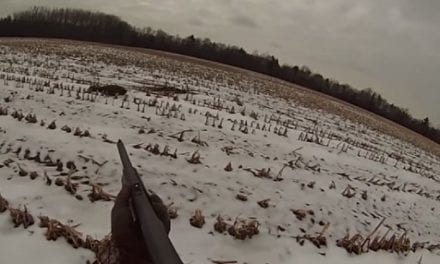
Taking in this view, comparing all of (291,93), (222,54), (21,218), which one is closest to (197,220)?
(21,218)

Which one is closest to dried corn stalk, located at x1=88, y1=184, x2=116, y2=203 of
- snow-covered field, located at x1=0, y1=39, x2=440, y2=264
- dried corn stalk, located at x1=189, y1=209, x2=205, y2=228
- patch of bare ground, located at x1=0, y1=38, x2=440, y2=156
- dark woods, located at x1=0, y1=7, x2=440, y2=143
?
snow-covered field, located at x1=0, y1=39, x2=440, y2=264

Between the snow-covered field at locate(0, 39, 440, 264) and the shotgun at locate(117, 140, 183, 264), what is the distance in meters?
2.44

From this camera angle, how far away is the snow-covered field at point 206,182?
5.03 metres

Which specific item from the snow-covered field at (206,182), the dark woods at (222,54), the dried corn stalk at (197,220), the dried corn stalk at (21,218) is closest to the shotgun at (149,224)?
the snow-covered field at (206,182)

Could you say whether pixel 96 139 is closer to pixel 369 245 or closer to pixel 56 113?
pixel 56 113

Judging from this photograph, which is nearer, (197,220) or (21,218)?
(21,218)

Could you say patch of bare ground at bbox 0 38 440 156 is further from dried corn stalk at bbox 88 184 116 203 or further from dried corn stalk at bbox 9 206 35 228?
dried corn stalk at bbox 9 206 35 228

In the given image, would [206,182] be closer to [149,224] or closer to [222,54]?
[149,224]

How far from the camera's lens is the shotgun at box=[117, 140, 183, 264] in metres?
1.45

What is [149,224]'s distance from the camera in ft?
5.66

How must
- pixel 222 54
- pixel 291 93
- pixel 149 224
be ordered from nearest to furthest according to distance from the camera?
1. pixel 149 224
2. pixel 291 93
3. pixel 222 54

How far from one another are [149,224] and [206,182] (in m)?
4.65

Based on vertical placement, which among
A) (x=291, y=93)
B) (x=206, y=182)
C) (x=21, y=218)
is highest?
(x=291, y=93)

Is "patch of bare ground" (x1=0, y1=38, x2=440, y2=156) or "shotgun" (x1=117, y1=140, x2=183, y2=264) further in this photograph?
"patch of bare ground" (x1=0, y1=38, x2=440, y2=156)
